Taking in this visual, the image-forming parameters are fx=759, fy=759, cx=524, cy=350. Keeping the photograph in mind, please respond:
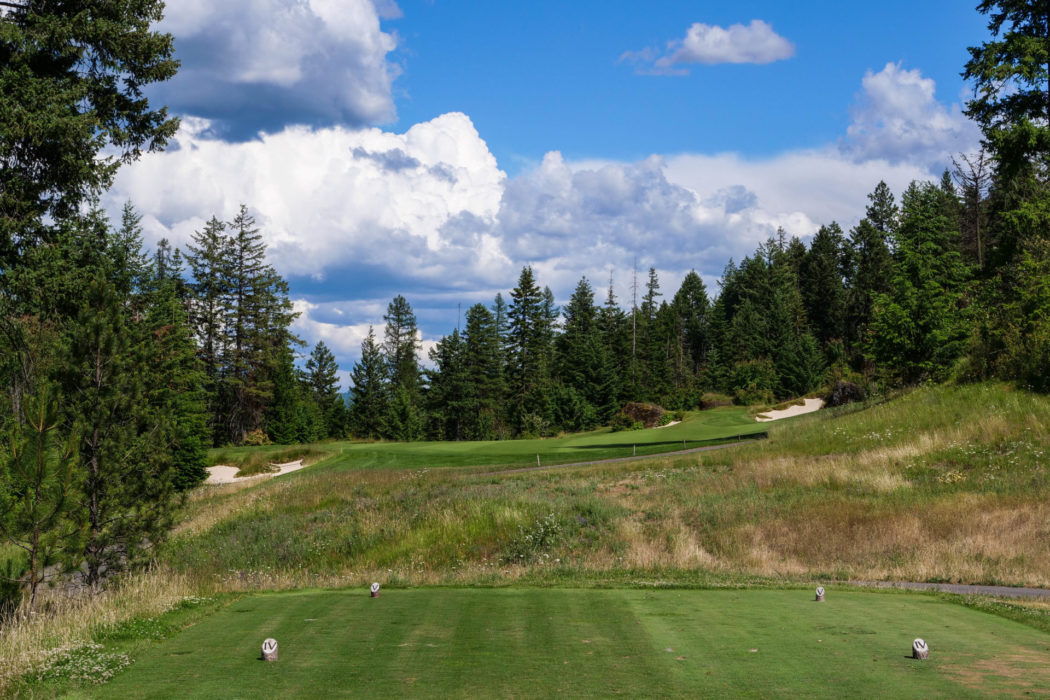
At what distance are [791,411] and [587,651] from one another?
57.2 metres

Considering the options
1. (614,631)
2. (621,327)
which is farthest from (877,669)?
(621,327)

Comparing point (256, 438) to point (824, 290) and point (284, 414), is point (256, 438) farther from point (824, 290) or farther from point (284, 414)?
point (824, 290)

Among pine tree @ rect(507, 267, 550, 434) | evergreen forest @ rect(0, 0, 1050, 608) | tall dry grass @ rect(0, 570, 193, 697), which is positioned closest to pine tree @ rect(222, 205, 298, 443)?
evergreen forest @ rect(0, 0, 1050, 608)

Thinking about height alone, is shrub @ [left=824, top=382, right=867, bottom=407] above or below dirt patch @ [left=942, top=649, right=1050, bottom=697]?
above

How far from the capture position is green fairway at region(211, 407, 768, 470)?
1572 inches

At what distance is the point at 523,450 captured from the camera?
44.5 meters

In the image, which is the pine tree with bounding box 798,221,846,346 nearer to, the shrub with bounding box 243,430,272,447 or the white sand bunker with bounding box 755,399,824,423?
the white sand bunker with bounding box 755,399,824,423

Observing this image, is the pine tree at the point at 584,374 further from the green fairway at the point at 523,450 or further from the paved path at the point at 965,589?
the paved path at the point at 965,589

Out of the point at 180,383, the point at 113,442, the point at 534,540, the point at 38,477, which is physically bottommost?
the point at 534,540

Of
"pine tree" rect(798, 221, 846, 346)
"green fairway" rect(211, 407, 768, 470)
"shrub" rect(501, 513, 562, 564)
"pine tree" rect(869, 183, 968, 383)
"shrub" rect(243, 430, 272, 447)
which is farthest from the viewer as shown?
"pine tree" rect(798, 221, 846, 346)

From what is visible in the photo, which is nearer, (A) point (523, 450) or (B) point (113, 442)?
(B) point (113, 442)

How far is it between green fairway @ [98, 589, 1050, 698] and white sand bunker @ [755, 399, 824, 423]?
49193mm

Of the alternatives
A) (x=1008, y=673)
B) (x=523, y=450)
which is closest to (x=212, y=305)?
(x=523, y=450)

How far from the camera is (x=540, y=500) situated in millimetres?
24422
